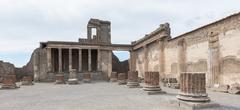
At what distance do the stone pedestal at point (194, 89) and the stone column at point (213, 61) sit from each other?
6.77 meters

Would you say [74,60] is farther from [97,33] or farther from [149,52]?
[149,52]

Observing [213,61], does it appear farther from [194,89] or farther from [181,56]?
[194,89]

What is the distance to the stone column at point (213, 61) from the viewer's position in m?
14.3

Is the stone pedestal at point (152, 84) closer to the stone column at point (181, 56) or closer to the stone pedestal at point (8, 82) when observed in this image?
the stone column at point (181, 56)

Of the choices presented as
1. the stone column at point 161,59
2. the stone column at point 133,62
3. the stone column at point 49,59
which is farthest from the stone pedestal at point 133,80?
the stone column at point 133,62

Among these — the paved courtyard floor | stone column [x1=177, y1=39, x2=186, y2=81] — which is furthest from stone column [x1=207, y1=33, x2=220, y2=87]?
stone column [x1=177, y1=39, x2=186, y2=81]

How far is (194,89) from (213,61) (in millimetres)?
7359

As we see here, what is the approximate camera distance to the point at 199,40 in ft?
53.9

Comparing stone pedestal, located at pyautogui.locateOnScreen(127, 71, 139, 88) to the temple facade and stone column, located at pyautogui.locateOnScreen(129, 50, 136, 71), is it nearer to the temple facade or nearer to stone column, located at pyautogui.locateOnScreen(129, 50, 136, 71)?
the temple facade

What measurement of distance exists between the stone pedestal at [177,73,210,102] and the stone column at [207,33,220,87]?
22.2 ft

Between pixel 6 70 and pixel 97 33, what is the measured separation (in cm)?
1256

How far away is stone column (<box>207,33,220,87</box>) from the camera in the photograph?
14.3 m

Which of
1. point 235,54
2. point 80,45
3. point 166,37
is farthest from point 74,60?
point 235,54

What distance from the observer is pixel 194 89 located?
26.4 ft
